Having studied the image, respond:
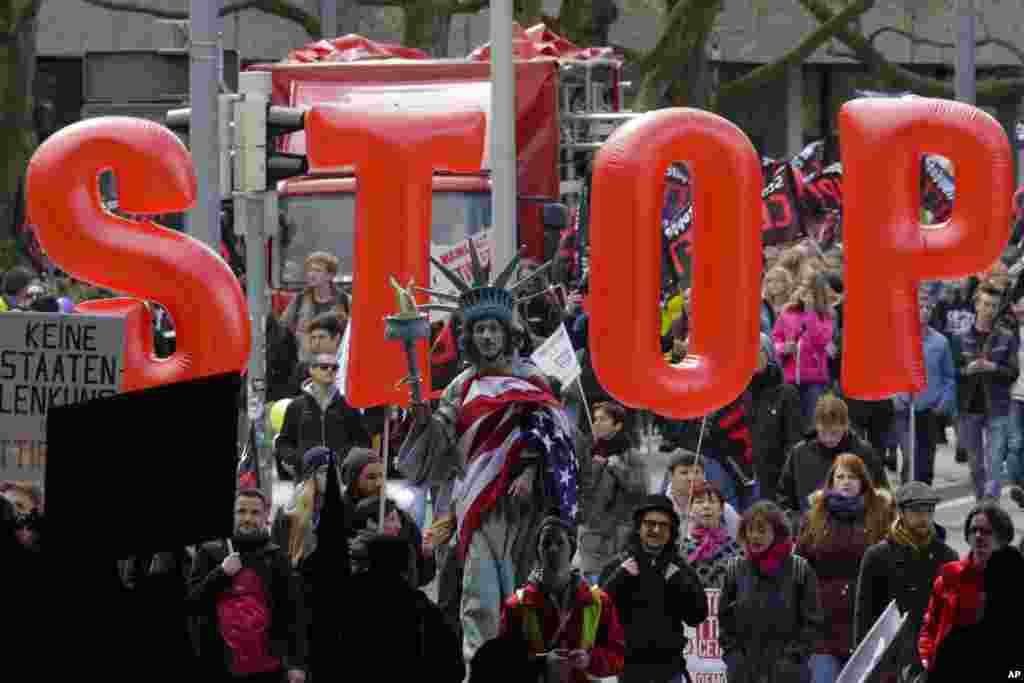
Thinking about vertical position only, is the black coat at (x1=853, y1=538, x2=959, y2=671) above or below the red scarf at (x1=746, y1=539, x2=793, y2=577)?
below

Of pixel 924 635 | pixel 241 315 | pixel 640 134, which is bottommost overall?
pixel 924 635

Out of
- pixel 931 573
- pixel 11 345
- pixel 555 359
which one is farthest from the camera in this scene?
pixel 555 359

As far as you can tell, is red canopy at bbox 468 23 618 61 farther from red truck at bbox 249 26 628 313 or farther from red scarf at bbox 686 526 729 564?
red scarf at bbox 686 526 729 564

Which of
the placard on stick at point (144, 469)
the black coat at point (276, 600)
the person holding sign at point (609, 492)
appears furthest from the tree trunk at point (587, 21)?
the placard on stick at point (144, 469)

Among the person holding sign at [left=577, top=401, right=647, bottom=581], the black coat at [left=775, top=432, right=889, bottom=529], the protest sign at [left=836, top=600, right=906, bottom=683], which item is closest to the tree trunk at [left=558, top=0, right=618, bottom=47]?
the black coat at [left=775, top=432, right=889, bottom=529]

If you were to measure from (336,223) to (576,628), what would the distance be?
12328 mm

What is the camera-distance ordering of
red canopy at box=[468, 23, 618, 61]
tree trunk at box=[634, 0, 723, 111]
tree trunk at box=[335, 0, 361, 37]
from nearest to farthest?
1. red canopy at box=[468, 23, 618, 61]
2. tree trunk at box=[634, 0, 723, 111]
3. tree trunk at box=[335, 0, 361, 37]

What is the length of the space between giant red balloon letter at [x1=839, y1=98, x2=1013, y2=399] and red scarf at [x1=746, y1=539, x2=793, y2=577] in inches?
35.3

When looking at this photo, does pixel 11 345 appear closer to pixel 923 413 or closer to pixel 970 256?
pixel 970 256

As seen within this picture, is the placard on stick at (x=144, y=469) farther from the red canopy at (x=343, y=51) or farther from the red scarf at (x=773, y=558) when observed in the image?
the red canopy at (x=343, y=51)

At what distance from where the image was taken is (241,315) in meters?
11.7

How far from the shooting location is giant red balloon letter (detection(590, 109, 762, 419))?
11711 mm

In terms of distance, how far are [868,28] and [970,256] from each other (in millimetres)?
32267

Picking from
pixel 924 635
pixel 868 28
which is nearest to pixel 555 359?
pixel 924 635
